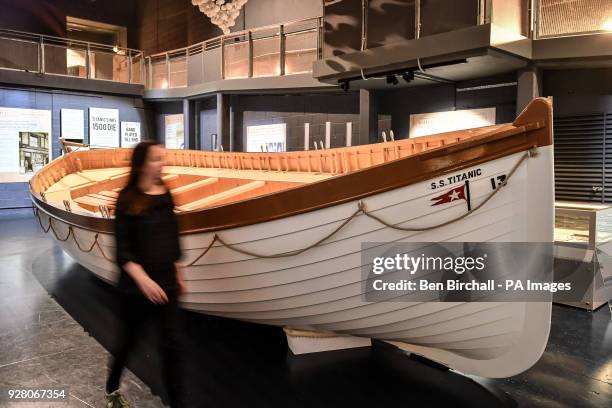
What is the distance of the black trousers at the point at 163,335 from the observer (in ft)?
7.10

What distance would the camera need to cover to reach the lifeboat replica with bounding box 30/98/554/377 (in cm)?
220

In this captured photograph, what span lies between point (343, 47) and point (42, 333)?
5719 mm

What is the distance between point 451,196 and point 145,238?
1398mm

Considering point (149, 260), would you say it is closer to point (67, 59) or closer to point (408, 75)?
point (408, 75)

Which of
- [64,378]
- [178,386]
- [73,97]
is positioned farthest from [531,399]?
[73,97]

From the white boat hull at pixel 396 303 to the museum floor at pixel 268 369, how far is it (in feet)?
0.80

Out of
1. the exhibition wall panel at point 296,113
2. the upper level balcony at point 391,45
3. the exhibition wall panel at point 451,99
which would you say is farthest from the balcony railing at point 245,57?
the exhibition wall panel at point 451,99

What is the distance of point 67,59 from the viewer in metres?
12.8

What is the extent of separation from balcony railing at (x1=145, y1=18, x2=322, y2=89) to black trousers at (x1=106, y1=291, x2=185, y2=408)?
301 inches

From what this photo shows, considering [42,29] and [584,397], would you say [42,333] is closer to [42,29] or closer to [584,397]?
[584,397]

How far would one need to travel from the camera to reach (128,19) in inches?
675

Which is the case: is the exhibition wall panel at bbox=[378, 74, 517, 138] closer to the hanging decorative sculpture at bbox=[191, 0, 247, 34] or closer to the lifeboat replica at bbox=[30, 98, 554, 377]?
the hanging decorative sculpture at bbox=[191, 0, 247, 34]

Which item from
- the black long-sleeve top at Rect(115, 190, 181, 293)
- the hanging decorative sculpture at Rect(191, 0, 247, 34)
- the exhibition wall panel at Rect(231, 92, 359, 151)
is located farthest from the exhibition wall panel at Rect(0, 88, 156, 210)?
the black long-sleeve top at Rect(115, 190, 181, 293)

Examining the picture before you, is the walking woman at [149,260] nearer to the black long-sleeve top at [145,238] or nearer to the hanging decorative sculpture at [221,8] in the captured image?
the black long-sleeve top at [145,238]
